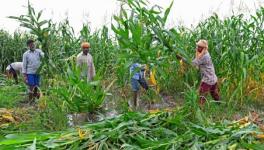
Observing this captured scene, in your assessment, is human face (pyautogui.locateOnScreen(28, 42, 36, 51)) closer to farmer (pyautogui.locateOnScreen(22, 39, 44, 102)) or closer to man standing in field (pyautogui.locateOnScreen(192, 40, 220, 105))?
farmer (pyautogui.locateOnScreen(22, 39, 44, 102))

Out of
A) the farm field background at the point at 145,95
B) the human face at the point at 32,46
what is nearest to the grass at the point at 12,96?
the farm field background at the point at 145,95

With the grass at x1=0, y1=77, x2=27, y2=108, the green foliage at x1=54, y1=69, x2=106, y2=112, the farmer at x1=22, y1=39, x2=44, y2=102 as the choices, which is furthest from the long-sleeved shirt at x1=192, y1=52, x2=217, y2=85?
the grass at x1=0, y1=77, x2=27, y2=108

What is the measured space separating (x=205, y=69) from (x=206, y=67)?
0.10 feet

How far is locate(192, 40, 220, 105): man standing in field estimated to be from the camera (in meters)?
5.86

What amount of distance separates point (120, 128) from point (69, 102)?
1.22 m

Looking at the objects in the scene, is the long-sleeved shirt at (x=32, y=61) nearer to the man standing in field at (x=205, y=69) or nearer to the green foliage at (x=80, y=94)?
the green foliage at (x=80, y=94)

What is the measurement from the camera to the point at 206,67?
19.6 ft

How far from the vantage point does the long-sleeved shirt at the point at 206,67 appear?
19.2ft

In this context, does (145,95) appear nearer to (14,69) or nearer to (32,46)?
(32,46)

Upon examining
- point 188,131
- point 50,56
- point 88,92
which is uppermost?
point 50,56

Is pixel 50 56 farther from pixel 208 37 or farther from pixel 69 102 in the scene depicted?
pixel 208 37

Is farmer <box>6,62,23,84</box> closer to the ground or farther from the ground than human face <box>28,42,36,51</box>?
closer to the ground

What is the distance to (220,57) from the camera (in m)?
6.56

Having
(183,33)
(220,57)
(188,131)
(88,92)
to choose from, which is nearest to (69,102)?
(88,92)
